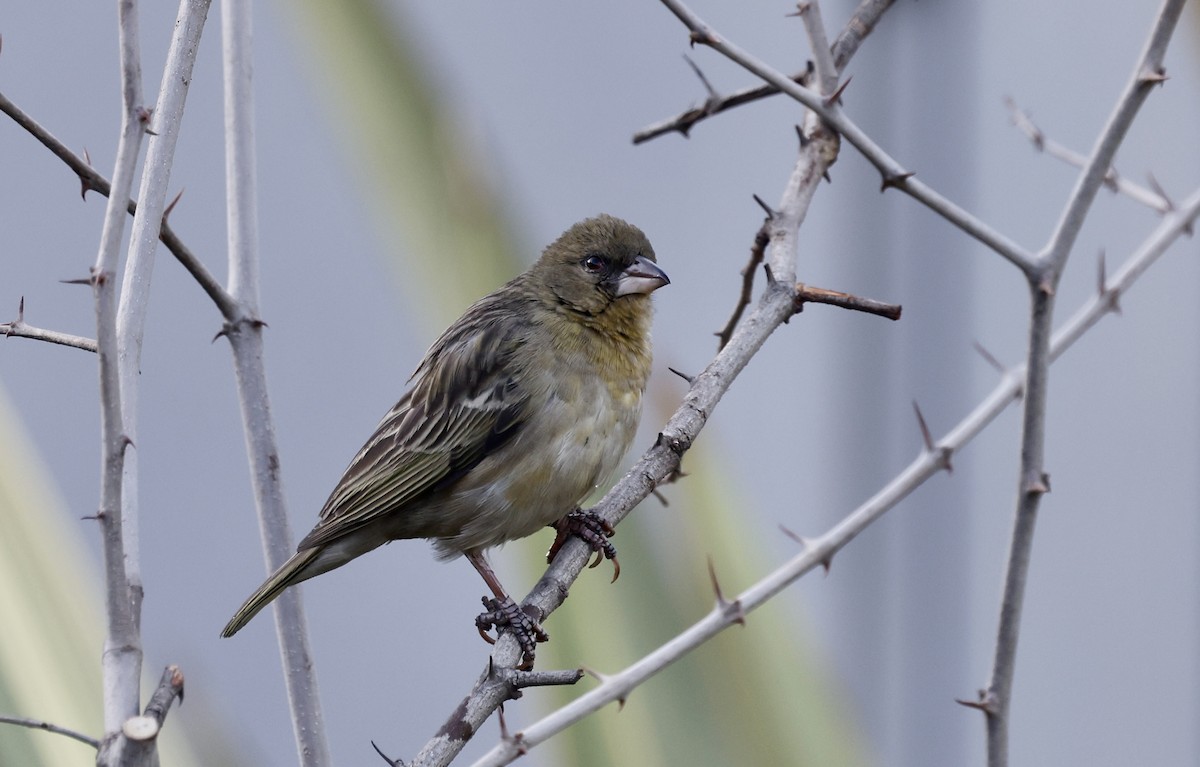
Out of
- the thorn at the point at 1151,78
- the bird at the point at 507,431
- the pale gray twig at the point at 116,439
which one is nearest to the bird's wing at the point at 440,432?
the bird at the point at 507,431

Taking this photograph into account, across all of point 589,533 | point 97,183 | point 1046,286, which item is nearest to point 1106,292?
point 1046,286

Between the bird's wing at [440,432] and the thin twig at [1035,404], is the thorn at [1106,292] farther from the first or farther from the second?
the bird's wing at [440,432]

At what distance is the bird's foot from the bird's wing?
1.34ft

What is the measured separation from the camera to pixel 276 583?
240 cm

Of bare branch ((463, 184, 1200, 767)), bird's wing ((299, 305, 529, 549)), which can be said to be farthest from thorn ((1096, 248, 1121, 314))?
bird's wing ((299, 305, 529, 549))

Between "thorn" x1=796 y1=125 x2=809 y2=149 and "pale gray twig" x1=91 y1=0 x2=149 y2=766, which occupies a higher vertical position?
"thorn" x1=796 y1=125 x2=809 y2=149

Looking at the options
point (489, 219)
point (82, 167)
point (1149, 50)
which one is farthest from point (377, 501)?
point (1149, 50)

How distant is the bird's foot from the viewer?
246 cm

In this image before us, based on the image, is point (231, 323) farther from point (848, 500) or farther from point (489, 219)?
point (848, 500)

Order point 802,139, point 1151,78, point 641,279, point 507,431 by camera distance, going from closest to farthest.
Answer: point 1151,78
point 802,139
point 507,431
point 641,279

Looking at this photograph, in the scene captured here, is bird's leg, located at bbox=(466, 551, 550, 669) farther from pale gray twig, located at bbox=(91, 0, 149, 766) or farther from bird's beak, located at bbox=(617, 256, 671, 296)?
pale gray twig, located at bbox=(91, 0, 149, 766)

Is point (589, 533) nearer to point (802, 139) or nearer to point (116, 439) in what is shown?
point (802, 139)

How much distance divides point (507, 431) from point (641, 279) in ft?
1.86

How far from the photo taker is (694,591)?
2869 millimetres
